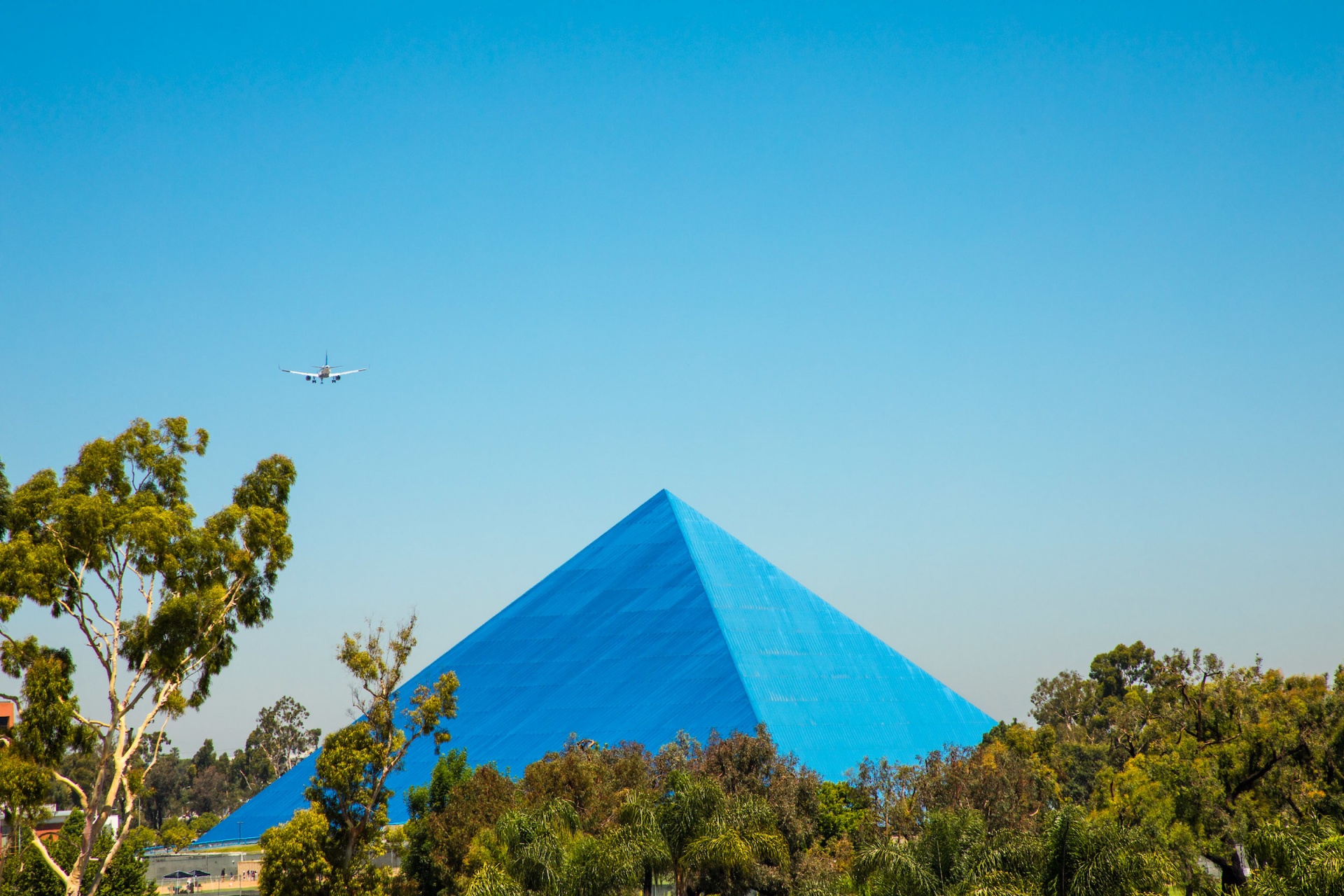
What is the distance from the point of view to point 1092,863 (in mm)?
21766

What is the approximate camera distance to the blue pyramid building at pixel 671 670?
60312 mm

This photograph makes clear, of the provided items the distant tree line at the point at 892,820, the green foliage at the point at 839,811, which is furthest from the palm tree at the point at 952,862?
the green foliage at the point at 839,811

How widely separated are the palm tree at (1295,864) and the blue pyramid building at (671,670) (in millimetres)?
33947

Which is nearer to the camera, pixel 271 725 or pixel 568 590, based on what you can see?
pixel 568 590

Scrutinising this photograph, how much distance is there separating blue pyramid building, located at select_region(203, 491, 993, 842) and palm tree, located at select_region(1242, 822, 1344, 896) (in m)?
33.9

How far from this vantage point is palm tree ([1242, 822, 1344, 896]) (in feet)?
63.6

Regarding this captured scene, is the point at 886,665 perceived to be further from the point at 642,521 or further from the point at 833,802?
the point at 833,802

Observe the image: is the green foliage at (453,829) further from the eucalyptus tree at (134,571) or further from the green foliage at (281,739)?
the green foliage at (281,739)

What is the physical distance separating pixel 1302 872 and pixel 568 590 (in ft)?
186

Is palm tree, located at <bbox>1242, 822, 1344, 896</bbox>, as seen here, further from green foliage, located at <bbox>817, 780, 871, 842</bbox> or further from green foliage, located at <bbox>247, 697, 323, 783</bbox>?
green foliage, located at <bbox>247, 697, 323, 783</bbox>

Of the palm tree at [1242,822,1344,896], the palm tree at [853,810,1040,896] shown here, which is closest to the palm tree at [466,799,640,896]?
the palm tree at [853,810,1040,896]

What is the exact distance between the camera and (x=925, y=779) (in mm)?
37031

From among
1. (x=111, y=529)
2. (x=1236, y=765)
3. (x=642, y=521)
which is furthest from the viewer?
(x=642, y=521)

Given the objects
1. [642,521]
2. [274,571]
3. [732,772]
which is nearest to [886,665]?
[642,521]
